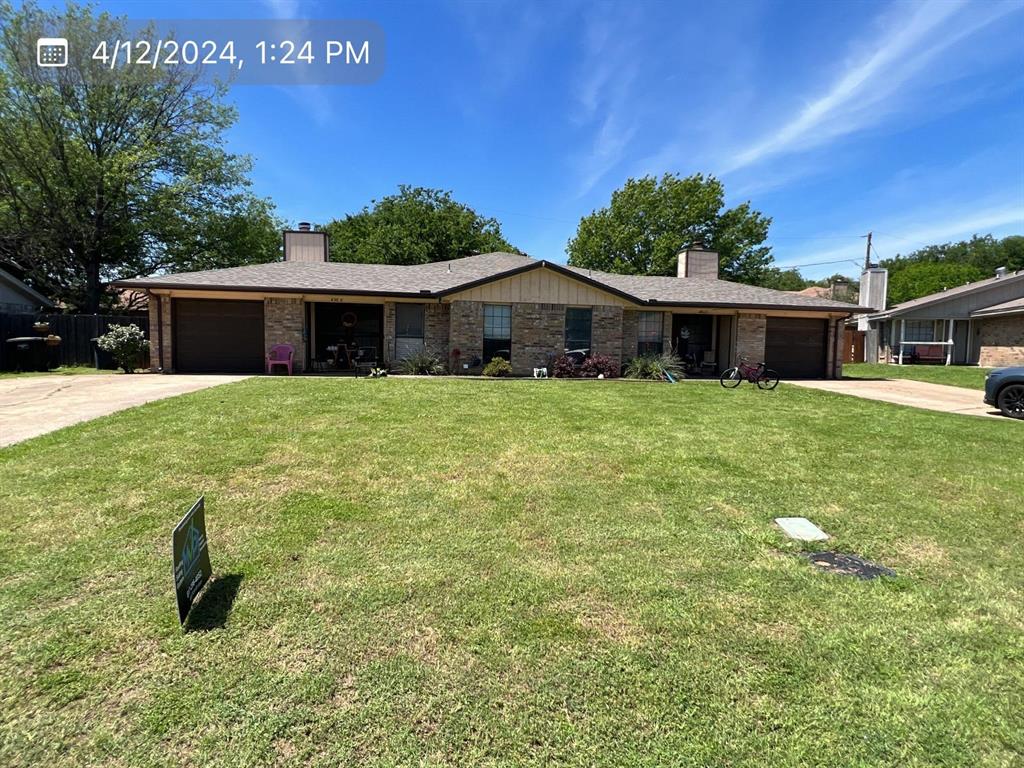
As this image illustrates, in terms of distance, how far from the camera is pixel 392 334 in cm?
1562

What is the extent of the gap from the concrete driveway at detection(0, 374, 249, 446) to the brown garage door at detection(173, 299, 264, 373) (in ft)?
7.94

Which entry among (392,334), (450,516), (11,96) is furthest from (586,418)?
(11,96)

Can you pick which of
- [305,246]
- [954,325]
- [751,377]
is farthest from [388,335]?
[954,325]

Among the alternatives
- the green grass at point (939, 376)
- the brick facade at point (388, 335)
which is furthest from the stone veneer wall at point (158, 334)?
the green grass at point (939, 376)

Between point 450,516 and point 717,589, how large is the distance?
6.55ft

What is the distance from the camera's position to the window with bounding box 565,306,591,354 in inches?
612

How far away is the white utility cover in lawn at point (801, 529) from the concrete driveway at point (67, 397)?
25.5 feet

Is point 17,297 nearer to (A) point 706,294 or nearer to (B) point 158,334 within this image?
(B) point 158,334

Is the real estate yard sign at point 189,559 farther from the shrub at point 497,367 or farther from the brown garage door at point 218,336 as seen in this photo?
the brown garage door at point 218,336

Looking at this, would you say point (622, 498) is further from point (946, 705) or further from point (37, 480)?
point (37, 480)

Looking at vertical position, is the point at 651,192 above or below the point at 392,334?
above

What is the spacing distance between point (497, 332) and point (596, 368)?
321 centimetres

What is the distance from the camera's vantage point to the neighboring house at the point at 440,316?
14688mm

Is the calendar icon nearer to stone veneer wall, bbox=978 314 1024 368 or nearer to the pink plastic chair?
the pink plastic chair
